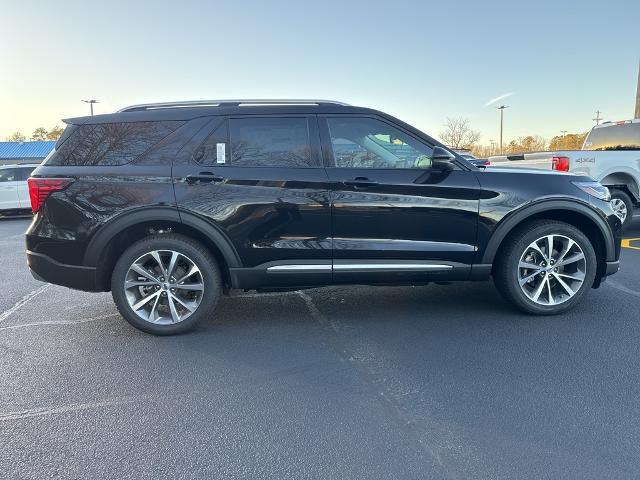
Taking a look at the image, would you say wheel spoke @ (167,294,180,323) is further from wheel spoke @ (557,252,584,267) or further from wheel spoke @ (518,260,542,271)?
wheel spoke @ (557,252,584,267)

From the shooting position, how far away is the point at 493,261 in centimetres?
385

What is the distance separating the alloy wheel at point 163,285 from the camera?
3580mm

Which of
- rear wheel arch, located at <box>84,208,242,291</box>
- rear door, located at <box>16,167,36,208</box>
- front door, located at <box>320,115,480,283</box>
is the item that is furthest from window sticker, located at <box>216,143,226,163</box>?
rear door, located at <box>16,167,36,208</box>

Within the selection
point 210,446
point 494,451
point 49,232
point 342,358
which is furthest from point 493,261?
point 49,232

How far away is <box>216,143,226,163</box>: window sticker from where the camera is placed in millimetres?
3600

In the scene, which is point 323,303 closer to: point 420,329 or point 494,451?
point 420,329

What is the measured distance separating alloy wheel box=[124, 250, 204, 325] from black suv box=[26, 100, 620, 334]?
0.01 meters

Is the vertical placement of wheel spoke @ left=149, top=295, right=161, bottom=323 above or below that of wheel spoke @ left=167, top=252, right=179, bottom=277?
below

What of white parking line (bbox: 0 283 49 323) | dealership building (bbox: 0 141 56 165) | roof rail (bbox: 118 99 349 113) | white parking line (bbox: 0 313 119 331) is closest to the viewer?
roof rail (bbox: 118 99 349 113)

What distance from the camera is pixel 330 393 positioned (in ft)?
→ 9.12

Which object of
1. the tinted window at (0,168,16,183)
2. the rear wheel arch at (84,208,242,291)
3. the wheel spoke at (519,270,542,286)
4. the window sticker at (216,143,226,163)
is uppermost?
the tinted window at (0,168,16,183)

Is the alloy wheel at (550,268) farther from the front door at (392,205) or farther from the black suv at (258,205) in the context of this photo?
the front door at (392,205)

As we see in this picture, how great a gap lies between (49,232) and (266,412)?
239 centimetres

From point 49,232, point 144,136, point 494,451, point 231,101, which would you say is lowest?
point 494,451
